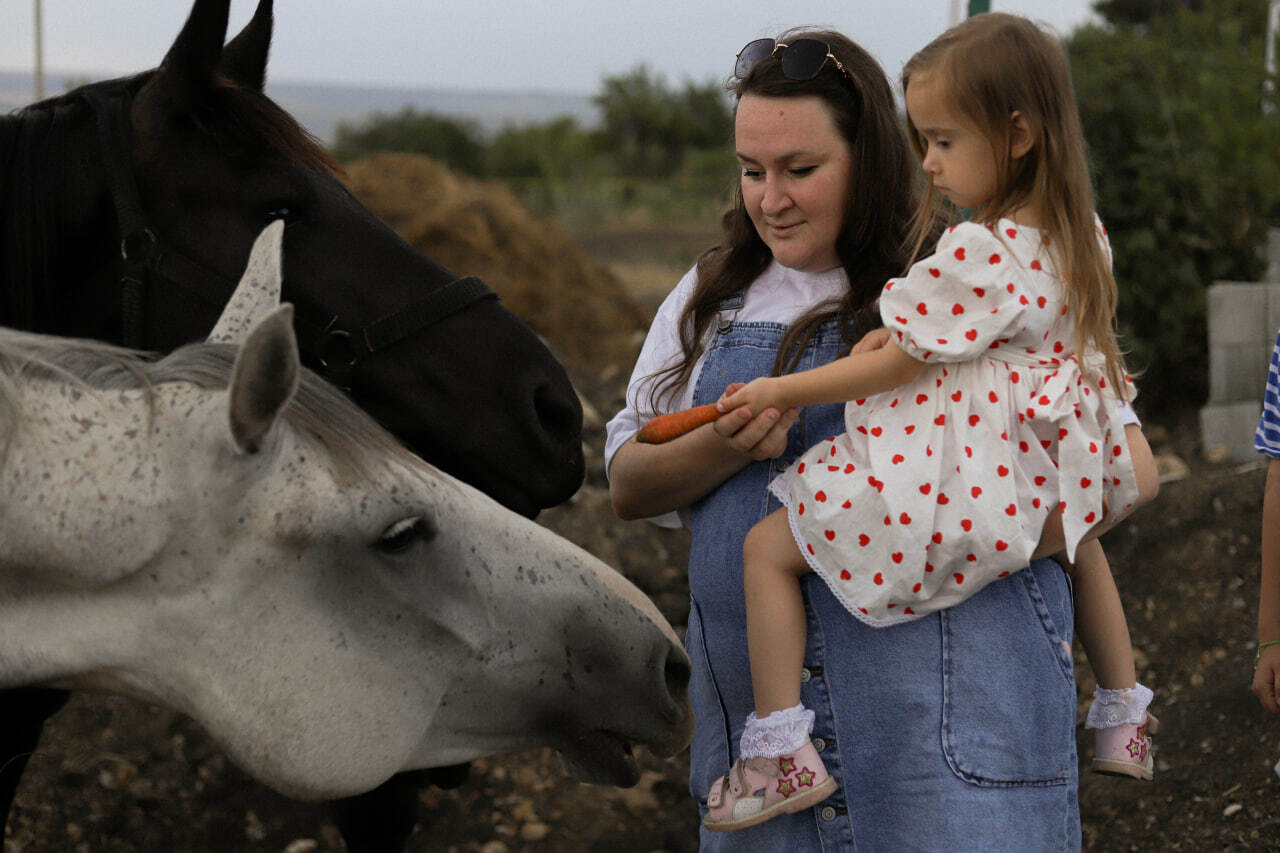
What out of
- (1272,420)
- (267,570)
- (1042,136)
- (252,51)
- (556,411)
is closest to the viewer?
(267,570)

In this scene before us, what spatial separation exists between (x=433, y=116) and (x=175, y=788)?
27.8m

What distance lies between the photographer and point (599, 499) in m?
4.60

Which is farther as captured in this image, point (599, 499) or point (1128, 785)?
point (599, 499)

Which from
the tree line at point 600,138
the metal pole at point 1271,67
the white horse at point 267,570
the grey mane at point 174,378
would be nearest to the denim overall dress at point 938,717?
Result: the white horse at point 267,570

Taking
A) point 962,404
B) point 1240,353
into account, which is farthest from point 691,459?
point 1240,353

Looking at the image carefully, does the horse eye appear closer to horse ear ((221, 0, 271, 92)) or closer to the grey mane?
the grey mane

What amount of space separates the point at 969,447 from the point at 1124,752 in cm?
61

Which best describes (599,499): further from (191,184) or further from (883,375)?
(883,375)

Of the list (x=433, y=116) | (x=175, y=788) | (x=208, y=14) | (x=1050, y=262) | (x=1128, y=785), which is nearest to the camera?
(x=1050, y=262)

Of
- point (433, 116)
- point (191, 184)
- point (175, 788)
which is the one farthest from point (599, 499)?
point (433, 116)

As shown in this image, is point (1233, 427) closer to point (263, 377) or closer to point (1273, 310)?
point (1273, 310)

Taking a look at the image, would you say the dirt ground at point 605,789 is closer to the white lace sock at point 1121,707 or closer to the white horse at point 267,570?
the white lace sock at point 1121,707

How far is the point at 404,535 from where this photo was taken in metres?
1.61

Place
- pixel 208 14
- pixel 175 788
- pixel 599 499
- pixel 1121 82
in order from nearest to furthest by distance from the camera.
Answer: pixel 208 14
pixel 175 788
pixel 599 499
pixel 1121 82
